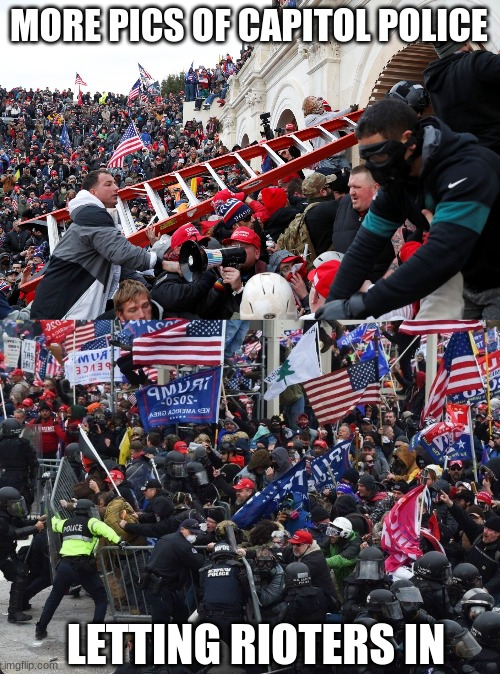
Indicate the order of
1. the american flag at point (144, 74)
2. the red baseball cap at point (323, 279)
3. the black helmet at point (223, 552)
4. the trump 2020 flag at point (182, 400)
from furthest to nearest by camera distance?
the american flag at point (144, 74) → the black helmet at point (223, 552) → the trump 2020 flag at point (182, 400) → the red baseball cap at point (323, 279)

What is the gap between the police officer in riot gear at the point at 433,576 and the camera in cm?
540

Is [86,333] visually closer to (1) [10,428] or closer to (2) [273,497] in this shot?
(1) [10,428]

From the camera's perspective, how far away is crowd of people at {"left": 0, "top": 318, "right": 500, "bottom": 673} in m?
5.12

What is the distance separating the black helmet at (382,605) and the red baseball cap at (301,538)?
0.47 meters

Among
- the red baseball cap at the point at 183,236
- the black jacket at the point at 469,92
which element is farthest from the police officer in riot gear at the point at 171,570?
the black jacket at the point at 469,92

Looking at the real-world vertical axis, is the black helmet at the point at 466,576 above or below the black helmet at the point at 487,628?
above

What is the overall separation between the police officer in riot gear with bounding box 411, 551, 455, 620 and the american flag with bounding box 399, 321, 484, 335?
4.76 ft

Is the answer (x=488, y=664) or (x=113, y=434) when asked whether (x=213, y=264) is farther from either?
(x=488, y=664)

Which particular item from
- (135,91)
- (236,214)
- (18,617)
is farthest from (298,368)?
(135,91)

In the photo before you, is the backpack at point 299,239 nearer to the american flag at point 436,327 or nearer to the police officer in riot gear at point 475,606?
the american flag at point 436,327

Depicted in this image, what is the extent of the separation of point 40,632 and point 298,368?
1.98 metres

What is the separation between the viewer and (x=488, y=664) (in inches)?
212

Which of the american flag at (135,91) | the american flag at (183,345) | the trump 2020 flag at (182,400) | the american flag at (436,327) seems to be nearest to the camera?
the american flag at (436,327)

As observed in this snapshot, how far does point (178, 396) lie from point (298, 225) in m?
2.63
